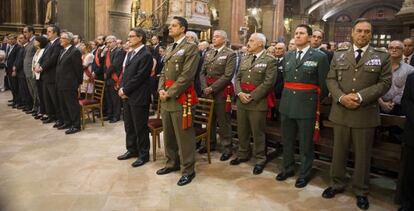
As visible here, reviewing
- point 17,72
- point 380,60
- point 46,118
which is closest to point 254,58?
point 380,60

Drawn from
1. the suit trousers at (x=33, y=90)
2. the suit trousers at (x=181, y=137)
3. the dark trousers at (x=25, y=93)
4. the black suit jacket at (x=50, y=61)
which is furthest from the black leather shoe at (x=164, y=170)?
the dark trousers at (x=25, y=93)

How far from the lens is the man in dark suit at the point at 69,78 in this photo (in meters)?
5.36

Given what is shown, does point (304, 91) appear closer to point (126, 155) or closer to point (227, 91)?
point (227, 91)

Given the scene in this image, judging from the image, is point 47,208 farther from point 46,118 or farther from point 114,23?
point 114,23

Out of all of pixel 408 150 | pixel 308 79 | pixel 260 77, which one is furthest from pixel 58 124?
pixel 408 150

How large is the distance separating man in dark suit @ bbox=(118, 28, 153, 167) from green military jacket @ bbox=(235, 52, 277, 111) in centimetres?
107

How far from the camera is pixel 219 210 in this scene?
3.01m

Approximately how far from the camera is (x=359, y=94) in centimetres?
Result: 298

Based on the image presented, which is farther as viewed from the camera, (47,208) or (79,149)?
(79,149)

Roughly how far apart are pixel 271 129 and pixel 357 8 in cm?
1974

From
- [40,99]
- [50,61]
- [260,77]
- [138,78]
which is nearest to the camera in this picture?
[260,77]

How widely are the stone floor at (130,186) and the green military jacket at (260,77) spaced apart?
29.3 inches

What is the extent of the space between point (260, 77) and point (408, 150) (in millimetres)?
1574

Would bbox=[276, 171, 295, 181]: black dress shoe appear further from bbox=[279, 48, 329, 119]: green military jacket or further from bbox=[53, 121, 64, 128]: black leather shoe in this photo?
bbox=[53, 121, 64, 128]: black leather shoe
